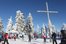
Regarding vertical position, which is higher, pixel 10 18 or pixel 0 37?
pixel 10 18

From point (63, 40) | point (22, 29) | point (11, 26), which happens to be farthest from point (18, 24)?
point (63, 40)

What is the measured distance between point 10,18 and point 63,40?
173 ft

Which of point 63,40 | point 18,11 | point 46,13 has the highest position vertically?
point 18,11

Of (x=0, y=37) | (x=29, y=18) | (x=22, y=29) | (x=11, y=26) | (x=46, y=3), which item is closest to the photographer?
(x=0, y=37)

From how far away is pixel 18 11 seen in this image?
6028 centimetres

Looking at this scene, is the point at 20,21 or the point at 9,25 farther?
the point at 9,25

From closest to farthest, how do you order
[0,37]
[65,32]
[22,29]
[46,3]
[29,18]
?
[65,32] < [0,37] < [46,3] < [22,29] < [29,18]

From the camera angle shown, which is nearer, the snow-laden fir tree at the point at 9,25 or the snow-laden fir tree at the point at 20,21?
the snow-laden fir tree at the point at 20,21

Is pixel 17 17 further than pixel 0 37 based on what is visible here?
Yes

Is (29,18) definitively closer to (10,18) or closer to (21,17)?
(21,17)

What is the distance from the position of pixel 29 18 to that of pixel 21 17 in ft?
13.4

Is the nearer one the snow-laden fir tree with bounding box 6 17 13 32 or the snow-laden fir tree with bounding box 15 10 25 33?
the snow-laden fir tree with bounding box 15 10 25 33

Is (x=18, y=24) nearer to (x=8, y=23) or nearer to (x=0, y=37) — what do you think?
(x=8, y=23)

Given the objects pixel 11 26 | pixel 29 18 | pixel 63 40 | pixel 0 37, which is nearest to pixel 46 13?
pixel 0 37
